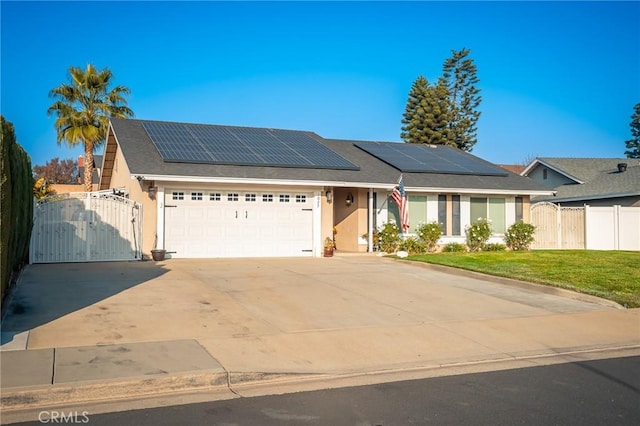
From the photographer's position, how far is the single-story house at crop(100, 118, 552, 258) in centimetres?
1873

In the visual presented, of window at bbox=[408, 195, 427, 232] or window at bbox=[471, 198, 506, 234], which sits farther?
window at bbox=[471, 198, 506, 234]

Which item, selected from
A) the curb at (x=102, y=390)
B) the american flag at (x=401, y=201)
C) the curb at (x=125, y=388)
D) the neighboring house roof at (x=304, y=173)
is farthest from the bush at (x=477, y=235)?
the curb at (x=102, y=390)

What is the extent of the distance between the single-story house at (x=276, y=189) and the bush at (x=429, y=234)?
58 centimetres

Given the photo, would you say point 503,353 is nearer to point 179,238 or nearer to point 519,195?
point 179,238

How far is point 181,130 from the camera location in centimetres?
2333

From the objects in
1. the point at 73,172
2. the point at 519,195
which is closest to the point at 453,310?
the point at 519,195

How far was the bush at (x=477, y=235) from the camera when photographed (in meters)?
23.1

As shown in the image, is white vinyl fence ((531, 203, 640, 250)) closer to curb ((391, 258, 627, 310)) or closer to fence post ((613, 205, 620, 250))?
fence post ((613, 205, 620, 250))

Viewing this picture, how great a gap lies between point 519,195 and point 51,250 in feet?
57.1

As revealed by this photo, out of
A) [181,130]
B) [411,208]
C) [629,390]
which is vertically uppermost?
[181,130]

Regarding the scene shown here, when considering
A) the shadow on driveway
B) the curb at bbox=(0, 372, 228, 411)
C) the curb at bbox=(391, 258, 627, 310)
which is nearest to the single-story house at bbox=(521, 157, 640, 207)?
the curb at bbox=(391, 258, 627, 310)

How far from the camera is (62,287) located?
12.4 m

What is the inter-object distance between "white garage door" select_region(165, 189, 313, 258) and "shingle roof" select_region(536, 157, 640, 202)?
17261 mm

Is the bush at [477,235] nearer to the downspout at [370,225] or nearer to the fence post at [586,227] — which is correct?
the downspout at [370,225]
